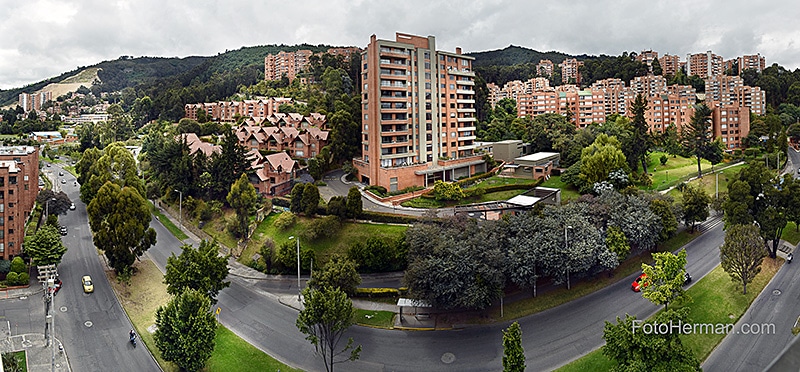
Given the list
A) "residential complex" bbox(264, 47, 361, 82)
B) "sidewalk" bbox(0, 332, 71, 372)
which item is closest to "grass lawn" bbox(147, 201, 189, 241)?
"sidewalk" bbox(0, 332, 71, 372)

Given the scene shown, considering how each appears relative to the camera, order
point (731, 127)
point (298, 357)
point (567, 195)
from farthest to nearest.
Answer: point (731, 127), point (567, 195), point (298, 357)

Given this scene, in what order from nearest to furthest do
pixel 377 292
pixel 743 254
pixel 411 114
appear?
1. pixel 743 254
2. pixel 377 292
3. pixel 411 114

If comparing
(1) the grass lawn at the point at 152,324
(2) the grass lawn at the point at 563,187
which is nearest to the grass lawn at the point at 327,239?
(1) the grass lawn at the point at 152,324

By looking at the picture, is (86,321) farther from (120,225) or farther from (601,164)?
(601,164)

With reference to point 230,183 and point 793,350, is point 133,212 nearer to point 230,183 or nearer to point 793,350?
point 230,183

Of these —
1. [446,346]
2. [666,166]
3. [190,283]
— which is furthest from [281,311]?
[666,166]

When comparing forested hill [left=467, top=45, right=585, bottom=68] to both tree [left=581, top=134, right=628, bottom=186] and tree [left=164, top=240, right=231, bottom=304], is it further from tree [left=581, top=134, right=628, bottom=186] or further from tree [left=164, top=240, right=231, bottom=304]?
tree [left=164, top=240, right=231, bottom=304]

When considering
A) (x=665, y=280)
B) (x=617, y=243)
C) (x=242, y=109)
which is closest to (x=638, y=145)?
(x=617, y=243)

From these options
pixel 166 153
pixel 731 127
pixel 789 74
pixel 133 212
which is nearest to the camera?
pixel 133 212
